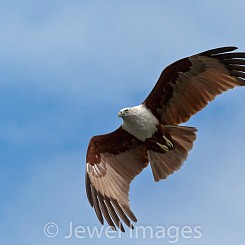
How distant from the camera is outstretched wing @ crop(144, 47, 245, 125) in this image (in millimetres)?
16266

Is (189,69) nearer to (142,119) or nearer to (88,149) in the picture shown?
(142,119)

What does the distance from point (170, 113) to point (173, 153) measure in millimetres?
784

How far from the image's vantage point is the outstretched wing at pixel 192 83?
16266 mm

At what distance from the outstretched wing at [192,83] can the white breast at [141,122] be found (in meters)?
0.14

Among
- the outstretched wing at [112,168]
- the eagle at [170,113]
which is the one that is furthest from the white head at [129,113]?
the outstretched wing at [112,168]

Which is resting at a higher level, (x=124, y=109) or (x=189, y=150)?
(x=124, y=109)

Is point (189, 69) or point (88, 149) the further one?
point (88, 149)

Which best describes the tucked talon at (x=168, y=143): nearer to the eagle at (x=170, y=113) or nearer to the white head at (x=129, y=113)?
the eagle at (x=170, y=113)

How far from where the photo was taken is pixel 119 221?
16.4m

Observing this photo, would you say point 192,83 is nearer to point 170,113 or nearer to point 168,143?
point 170,113

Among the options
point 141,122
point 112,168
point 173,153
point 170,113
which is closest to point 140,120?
point 141,122

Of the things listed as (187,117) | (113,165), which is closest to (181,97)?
(187,117)

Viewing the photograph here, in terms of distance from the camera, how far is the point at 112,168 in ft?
57.3

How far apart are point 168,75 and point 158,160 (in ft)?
5.63
